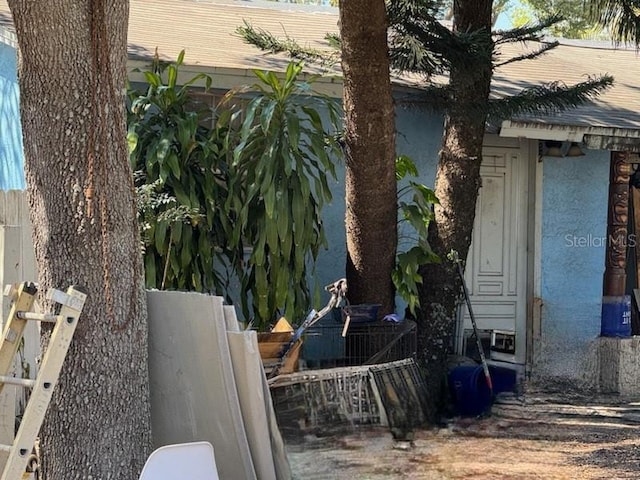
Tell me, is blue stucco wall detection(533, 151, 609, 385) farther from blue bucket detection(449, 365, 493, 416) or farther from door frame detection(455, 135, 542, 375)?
blue bucket detection(449, 365, 493, 416)

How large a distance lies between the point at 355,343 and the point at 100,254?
11.4ft

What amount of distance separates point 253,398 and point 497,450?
2.50m

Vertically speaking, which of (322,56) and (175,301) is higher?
(322,56)

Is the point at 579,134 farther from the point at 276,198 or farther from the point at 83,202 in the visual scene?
the point at 83,202

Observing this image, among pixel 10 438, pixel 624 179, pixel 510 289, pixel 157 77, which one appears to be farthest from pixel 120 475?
pixel 624 179

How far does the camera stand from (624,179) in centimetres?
1023

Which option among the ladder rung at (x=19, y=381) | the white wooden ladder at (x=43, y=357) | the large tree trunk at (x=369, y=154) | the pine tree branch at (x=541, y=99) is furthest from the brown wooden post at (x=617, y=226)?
the ladder rung at (x=19, y=381)

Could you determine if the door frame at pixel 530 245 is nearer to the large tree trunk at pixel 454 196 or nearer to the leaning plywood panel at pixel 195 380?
the large tree trunk at pixel 454 196

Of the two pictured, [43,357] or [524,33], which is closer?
[43,357]

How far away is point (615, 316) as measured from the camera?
33.0 feet

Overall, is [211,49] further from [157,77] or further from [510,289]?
[510,289]

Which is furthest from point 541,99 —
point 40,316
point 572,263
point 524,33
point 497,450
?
point 40,316

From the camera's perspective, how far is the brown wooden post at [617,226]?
1010cm

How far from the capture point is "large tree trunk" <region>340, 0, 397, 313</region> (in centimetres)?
767
